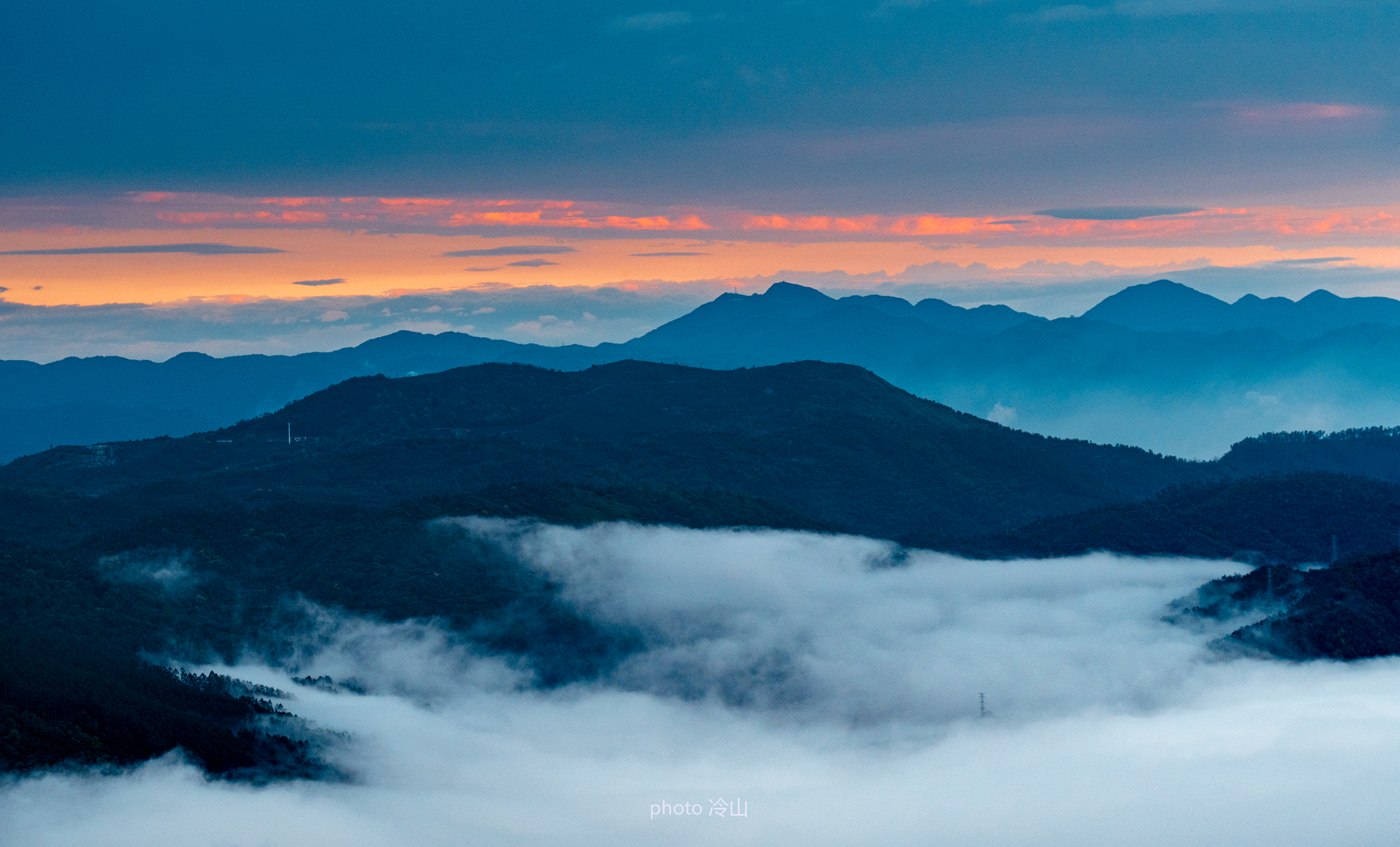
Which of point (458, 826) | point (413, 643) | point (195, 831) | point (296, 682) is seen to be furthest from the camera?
point (413, 643)

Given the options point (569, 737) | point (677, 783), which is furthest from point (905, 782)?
point (569, 737)

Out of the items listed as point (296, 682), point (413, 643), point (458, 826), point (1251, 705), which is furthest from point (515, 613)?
point (1251, 705)

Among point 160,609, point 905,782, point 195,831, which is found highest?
point 160,609

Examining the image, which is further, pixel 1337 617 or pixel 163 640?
pixel 1337 617

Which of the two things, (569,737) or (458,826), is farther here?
(569,737)

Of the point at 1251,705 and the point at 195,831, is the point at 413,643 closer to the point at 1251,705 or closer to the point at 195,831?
the point at 195,831

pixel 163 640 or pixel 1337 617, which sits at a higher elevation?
pixel 163 640

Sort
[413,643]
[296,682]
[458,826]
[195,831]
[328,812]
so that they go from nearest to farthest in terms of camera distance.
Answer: [195,831]
[328,812]
[458,826]
[296,682]
[413,643]

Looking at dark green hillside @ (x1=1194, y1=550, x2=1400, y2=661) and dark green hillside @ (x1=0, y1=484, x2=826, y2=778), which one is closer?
dark green hillside @ (x1=0, y1=484, x2=826, y2=778)

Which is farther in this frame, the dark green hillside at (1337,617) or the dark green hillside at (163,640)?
the dark green hillside at (1337,617)

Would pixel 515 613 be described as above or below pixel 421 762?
above
